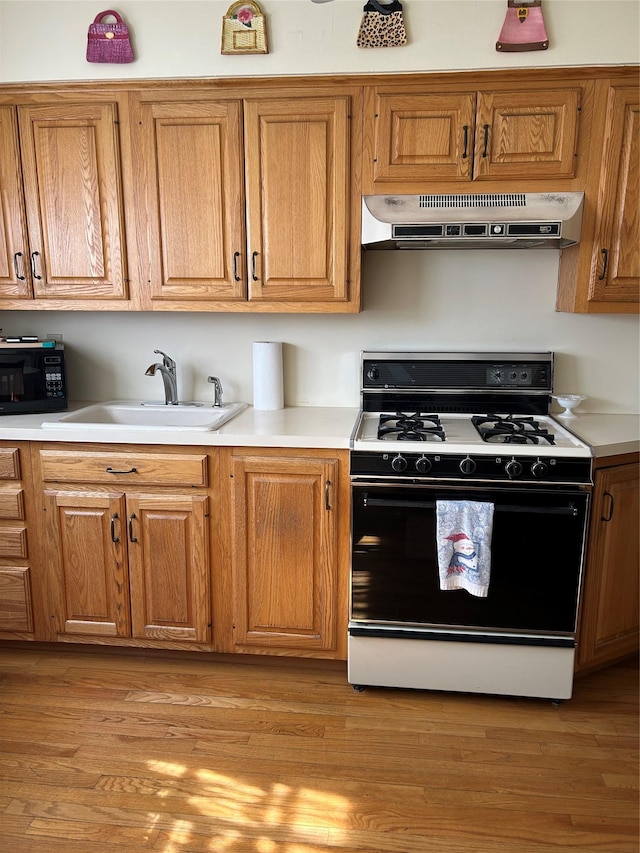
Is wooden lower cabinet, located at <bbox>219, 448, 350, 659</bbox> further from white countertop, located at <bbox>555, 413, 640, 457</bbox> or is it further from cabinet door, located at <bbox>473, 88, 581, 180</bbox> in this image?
cabinet door, located at <bbox>473, 88, 581, 180</bbox>

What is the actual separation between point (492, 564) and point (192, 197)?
1780mm

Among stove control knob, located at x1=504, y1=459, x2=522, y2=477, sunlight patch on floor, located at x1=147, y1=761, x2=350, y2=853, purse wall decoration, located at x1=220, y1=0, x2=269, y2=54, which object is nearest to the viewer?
sunlight patch on floor, located at x1=147, y1=761, x2=350, y2=853

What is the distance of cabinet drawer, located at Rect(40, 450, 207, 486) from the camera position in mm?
2303

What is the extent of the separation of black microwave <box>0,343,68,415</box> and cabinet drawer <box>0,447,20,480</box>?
0.26m

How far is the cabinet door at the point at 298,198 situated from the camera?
92.2 inches

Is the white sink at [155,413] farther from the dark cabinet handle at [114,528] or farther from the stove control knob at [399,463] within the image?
the stove control knob at [399,463]

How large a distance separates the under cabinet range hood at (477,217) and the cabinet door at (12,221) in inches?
55.9

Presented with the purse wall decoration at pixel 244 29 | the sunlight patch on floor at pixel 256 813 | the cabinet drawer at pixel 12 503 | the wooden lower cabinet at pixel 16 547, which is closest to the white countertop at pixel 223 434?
the wooden lower cabinet at pixel 16 547

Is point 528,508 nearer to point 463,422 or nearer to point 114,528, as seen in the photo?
point 463,422

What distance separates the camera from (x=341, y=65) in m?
2.30

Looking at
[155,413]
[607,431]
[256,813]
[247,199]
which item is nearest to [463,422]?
[607,431]

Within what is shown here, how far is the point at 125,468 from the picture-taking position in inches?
91.8

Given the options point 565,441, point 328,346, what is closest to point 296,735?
point 565,441

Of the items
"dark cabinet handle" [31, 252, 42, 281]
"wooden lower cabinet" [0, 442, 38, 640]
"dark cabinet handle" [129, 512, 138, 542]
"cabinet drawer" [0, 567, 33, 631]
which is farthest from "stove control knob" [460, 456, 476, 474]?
"dark cabinet handle" [31, 252, 42, 281]
